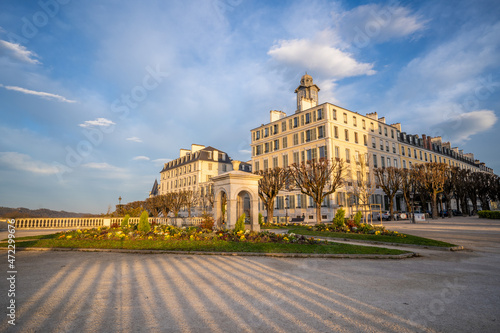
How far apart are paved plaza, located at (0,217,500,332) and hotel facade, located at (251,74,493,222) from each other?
30003 millimetres

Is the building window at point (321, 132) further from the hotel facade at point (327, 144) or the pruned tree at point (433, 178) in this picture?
the pruned tree at point (433, 178)

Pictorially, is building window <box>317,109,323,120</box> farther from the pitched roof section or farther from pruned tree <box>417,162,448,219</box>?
the pitched roof section

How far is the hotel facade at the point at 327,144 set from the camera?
41.2 metres

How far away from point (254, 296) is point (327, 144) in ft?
122

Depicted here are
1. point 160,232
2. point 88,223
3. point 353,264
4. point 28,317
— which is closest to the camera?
point 28,317

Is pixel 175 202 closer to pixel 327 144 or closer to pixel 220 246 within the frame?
pixel 327 144

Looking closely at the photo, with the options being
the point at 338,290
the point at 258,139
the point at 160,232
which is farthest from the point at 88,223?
the point at 258,139

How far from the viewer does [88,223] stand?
2495 cm

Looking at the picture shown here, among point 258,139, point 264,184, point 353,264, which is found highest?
point 258,139

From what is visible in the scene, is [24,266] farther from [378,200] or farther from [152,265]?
[378,200]

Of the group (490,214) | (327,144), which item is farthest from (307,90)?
(490,214)

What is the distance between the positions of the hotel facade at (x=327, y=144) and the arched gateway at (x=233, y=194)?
2295 cm

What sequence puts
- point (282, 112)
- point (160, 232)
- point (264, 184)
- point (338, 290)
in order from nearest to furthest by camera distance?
1. point (338, 290)
2. point (160, 232)
3. point (264, 184)
4. point (282, 112)

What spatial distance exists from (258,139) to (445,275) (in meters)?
47.2
